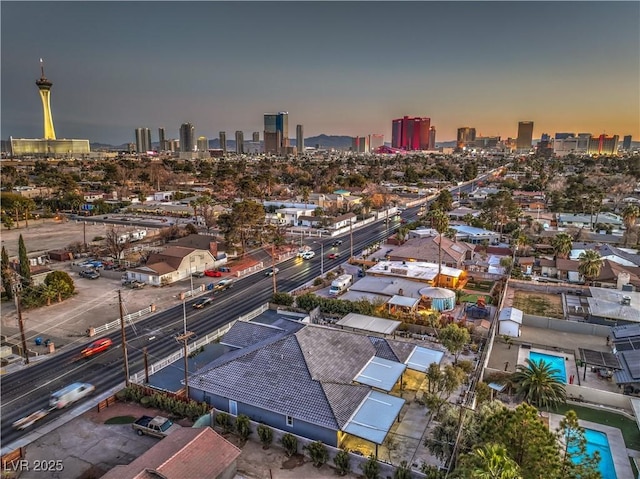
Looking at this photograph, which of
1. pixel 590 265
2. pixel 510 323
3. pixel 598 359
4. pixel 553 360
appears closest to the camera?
pixel 598 359

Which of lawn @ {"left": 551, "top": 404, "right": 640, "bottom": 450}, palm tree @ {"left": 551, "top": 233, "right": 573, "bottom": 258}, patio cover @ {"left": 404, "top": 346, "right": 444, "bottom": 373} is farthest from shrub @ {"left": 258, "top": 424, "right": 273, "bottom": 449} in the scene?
palm tree @ {"left": 551, "top": 233, "right": 573, "bottom": 258}

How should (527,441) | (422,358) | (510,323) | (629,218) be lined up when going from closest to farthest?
(527,441) → (422,358) → (510,323) → (629,218)

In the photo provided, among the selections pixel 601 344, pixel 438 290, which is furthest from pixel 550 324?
pixel 438 290

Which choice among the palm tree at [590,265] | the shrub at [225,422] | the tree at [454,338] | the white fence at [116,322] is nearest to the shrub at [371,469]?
the shrub at [225,422]

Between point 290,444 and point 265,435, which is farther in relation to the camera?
point 265,435

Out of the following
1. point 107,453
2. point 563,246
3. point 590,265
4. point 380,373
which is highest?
point 563,246

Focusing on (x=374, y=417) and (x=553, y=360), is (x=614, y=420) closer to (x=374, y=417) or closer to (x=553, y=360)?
(x=553, y=360)

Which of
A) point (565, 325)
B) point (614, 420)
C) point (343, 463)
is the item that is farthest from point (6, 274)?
point (565, 325)
